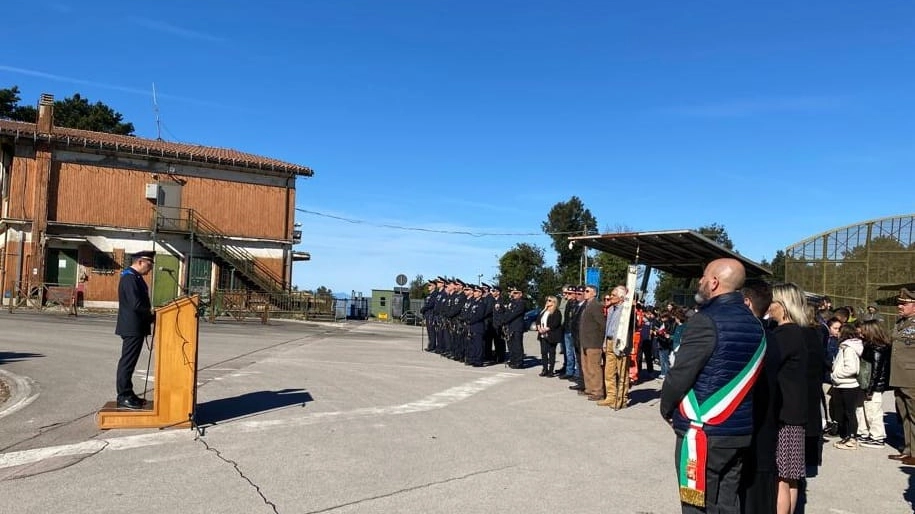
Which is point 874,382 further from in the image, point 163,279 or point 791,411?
point 163,279

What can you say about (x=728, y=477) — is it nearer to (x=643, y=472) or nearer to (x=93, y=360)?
(x=643, y=472)

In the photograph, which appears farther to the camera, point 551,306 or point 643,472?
point 551,306

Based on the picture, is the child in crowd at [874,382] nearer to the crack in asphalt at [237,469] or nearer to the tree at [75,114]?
the crack in asphalt at [237,469]

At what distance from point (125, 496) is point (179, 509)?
1.95 ft

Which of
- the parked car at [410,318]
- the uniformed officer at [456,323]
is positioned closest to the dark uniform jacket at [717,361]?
the uniformed officer at [456,323]

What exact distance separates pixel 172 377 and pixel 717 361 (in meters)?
6.32

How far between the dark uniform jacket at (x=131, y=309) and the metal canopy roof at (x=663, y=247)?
35.1ft

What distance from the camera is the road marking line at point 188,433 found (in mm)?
6762

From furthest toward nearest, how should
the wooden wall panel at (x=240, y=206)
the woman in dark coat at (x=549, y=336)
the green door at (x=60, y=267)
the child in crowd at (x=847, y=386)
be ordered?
the wooden wall panel at (x=240, y=206) → the green door at (x=60, y=267) → the woman in dark coat at (x=549, y=336) → the child in crowd at (x=847, y=386)

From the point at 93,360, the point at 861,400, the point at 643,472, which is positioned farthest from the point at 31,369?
the point at 861,400

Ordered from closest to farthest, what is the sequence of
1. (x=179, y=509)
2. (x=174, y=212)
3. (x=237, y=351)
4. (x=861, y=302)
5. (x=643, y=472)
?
(x=179, y=509) → (x=643, y=472) → (x=237, y=351) → (x=861, y=302) → (x=174, y=212)

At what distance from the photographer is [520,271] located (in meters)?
54.4

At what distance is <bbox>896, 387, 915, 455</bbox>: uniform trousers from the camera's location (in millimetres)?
7895

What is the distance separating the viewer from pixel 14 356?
13828 mm
